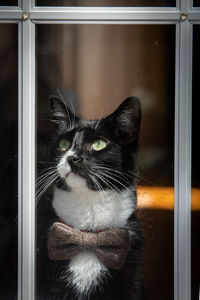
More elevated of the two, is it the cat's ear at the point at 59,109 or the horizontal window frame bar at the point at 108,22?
the horizontal window frame bar at the point at 108,22

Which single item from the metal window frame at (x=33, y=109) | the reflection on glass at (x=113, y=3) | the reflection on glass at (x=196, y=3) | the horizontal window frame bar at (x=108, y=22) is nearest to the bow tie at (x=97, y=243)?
the metal window frame at (x=33, y=109)

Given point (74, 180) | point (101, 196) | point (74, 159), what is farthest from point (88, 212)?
point (74, 159)

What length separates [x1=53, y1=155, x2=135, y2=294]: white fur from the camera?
2.34m

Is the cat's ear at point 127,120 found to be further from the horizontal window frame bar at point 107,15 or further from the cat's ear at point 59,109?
the horizontal window frame bar at point 107,15

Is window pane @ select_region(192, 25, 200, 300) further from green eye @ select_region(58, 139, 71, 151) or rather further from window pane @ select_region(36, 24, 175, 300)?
green eye @ select_region(58, 139, 71, 151)

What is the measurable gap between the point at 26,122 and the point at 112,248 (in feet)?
3.67

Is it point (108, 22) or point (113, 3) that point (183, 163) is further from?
point (113, 3)

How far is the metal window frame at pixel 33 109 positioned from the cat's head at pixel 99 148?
243 mm

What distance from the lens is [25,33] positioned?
238 cm

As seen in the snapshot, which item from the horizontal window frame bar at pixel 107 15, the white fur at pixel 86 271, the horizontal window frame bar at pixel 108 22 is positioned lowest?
the white fur at pixel 86 271

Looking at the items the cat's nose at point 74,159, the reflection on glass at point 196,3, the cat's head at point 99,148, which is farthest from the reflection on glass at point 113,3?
the cat's nose at point 74,159

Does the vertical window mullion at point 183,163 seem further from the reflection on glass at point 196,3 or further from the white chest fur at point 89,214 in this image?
the white chest fur at point 89,214

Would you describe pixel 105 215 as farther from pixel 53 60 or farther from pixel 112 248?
pixel 53 60

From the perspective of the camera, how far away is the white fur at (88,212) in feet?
7.68
